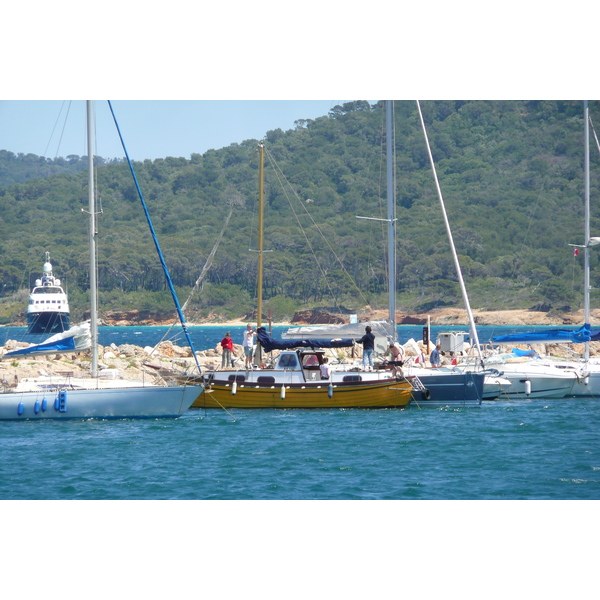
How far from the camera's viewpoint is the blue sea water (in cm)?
1387

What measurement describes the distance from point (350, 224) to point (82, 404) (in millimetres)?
80270

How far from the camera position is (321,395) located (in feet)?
74.7

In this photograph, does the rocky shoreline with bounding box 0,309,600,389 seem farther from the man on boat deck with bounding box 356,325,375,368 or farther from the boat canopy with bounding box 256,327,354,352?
the man on boat deck with bounding box 356,325,375,368

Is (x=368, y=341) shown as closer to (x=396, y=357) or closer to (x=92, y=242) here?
(x=396, y=357)

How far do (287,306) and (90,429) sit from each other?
76565mm

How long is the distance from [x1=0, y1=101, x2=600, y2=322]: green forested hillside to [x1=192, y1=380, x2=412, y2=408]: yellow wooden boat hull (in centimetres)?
6042

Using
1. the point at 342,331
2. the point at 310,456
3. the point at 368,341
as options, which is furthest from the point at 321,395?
the point at 310,456

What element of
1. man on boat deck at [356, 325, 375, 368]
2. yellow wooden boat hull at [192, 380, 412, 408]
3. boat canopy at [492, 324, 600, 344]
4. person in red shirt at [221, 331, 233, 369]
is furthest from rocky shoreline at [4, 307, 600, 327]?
yellow wooden boat hull at [192, 380, 412, 408]

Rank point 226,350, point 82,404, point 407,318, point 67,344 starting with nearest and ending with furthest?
point 82,404 < point 67,344 < point 226,350 < point 407,318

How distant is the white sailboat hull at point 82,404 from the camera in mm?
20312

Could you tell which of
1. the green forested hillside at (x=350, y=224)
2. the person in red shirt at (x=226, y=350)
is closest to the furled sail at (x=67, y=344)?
the person in red shirt at (x=226, y=350)

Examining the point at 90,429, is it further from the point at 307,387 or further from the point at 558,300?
Result: the point at 558,300

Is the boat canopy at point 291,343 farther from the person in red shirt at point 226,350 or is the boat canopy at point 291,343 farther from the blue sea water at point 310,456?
the person in red shirt at point 226,350

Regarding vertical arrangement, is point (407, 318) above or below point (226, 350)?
above
